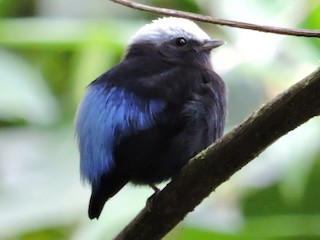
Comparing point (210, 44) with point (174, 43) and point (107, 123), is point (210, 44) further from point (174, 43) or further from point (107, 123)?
point (107, 123)

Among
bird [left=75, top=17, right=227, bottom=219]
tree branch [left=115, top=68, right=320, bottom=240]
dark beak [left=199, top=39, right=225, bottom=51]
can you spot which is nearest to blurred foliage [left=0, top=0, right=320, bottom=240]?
dark beak [left=199, top=39, right=225, bottom=51]

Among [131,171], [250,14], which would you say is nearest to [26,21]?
[250,14]

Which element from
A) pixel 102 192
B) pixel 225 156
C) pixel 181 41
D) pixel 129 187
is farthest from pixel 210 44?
pixel 225 156

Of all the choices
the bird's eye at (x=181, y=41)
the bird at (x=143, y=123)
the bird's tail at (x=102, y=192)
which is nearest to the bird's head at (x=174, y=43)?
the bird's eye at (x=181, y=41)

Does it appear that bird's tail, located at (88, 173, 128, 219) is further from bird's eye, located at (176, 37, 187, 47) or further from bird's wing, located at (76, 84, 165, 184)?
bird's eye, located at (176, 37, 187, 47)

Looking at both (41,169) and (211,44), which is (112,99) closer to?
(211,44)

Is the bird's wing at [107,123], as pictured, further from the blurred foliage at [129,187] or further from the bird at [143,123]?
the blurred foliage at [129,187]
